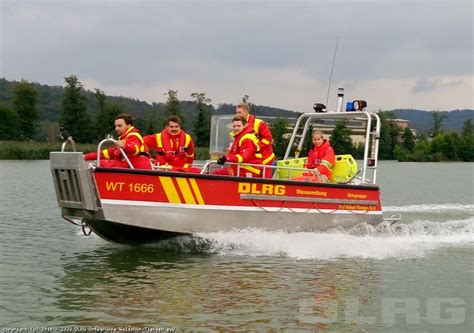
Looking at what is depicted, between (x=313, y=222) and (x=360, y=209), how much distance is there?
116 cm

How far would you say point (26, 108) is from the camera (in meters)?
85.6

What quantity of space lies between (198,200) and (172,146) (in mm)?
1352

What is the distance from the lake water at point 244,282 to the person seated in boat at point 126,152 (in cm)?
145

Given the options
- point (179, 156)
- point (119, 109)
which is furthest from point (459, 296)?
point (119, 109)

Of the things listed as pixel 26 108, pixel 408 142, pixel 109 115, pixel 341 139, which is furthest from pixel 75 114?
pixel 341 139

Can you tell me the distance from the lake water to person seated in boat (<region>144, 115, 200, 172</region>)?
1320 millimetres

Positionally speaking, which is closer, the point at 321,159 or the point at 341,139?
the point at 321,159

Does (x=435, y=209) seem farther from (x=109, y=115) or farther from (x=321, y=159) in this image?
(x=109, y=115)

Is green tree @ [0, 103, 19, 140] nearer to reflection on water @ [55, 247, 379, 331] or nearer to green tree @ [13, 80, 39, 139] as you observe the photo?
green tree @ [13, 80, 39, 139]

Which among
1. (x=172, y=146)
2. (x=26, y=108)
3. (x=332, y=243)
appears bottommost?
(x=332, y=243)

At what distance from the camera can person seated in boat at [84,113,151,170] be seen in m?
10.2

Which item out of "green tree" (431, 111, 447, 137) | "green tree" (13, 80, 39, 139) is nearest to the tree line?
"green tree" (13, 80, 39, 139)

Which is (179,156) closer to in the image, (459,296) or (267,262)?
(267,262)

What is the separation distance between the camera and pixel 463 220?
17.0 m
